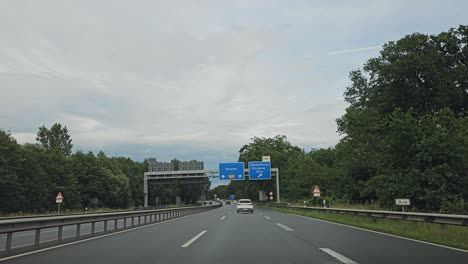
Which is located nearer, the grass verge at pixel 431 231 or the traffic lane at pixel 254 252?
the traffic lane at pixel 254 252

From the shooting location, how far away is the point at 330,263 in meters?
8.59

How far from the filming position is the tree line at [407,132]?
85.8 ft

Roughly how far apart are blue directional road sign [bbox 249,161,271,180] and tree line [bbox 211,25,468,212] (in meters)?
6.07

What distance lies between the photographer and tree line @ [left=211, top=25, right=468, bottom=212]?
85.8 ft

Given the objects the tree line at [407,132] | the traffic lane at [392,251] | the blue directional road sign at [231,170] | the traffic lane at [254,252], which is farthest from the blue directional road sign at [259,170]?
the traffic lane at [392,251]

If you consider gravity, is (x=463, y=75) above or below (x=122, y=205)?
above

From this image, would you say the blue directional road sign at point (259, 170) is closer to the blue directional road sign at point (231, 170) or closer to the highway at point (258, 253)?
the blue directional road sign at point (231, 170)

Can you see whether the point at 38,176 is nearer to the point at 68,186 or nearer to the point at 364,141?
the point at 68,186

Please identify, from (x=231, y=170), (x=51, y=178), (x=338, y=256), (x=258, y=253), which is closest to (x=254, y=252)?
(x=258, y=253)

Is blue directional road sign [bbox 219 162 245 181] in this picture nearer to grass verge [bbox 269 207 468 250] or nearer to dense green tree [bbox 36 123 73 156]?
grass verge [bbox 269 207 468 250]

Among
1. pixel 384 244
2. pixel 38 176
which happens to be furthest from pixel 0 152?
pixel 384 244

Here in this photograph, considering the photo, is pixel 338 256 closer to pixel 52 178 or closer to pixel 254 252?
pixel 254 252

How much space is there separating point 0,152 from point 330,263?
182 feet

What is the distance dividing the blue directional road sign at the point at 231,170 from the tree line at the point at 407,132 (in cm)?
1085
